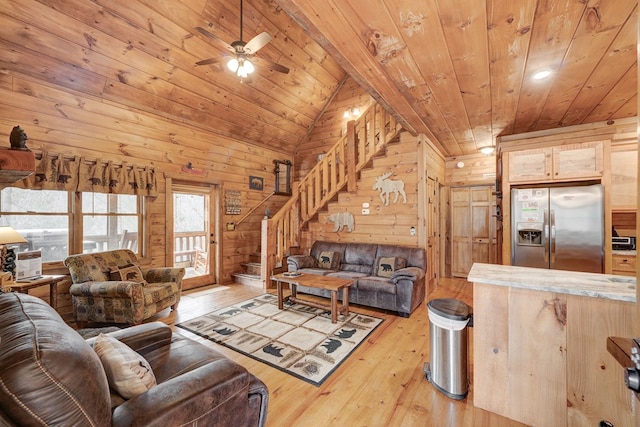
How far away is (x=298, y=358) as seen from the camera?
2.57 meters

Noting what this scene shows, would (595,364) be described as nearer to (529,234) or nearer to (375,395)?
(375,395)

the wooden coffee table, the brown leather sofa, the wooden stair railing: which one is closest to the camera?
the brown leather sofa

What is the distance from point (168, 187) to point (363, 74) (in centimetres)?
370

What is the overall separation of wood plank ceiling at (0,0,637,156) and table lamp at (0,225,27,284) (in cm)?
192

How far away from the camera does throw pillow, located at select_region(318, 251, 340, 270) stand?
4757 mm

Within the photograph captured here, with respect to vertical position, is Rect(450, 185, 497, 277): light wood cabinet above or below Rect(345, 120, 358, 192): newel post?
below

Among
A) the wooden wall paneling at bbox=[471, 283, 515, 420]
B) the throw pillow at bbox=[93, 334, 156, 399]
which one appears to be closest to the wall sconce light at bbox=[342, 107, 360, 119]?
the wooden wall paneling at bbox=[471, 283, 515, 420]

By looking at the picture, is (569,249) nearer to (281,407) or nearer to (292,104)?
(281,407)

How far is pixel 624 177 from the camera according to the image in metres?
3.71

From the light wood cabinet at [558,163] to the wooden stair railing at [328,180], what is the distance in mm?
1820

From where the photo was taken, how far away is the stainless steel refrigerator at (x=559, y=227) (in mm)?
3230

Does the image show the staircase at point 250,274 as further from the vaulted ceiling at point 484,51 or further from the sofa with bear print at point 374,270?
the vaulted ceiling at point 484,51

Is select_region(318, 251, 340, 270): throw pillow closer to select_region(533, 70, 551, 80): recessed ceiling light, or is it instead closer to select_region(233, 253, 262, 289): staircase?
select_region(233, 253, 262, 289): staircase

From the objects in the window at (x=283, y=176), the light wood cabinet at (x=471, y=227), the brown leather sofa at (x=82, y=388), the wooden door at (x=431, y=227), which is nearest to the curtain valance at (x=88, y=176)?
the window at (x=283, y=176)
